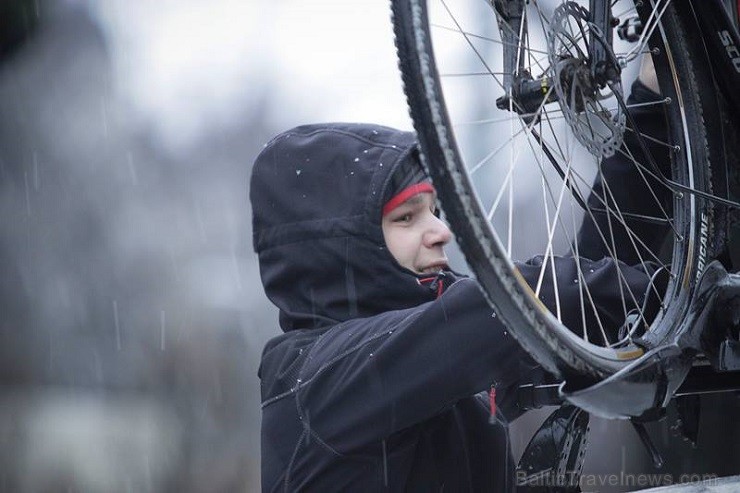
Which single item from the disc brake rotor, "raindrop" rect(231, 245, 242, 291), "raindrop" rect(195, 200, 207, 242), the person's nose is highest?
the disc brake rotor

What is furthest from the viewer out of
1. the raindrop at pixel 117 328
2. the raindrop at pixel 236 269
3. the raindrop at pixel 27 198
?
the raindrop at pixel 236 269

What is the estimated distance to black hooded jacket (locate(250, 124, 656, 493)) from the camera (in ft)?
5.97

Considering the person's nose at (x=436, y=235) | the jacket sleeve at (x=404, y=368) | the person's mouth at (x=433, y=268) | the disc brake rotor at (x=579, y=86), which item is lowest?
the jacket sleeve at (x=404, y=368)

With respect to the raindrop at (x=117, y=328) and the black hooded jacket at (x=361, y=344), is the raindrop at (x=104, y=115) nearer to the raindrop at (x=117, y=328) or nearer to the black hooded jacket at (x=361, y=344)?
the raindrop at (x=117, y=328)

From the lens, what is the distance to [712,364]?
1906 millimetres

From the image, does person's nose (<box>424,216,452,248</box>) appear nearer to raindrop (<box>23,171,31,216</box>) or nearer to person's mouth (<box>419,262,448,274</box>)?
person's mouth (<box>419,262,448,274</box>)

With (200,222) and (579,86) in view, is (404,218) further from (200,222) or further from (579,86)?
(200,222)

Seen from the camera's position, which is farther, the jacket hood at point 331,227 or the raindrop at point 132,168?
the raindrop at point 132,168

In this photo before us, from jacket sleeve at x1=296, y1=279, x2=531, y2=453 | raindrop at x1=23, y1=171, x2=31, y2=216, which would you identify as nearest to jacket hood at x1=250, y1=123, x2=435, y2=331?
jacket sleeve at x1=296, y1=279, x2=531, y2=453

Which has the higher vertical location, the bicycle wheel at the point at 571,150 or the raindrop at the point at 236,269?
the bicycle wheel at the point at 571,150

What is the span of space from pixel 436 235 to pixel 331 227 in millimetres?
206

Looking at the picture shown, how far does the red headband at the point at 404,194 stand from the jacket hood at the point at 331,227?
55 millimetres

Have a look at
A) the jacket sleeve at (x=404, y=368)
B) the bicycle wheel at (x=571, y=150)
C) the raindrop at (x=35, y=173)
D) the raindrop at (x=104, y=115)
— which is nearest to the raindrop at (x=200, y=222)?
the raindrop at (x=104, y=115)

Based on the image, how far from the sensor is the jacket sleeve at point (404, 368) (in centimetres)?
179
